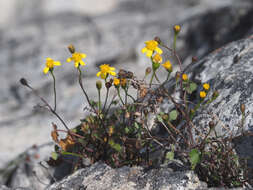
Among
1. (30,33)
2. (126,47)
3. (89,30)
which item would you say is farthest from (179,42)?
(30,33)

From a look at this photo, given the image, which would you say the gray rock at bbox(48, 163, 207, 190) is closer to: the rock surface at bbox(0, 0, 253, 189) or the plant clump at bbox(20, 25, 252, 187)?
the plant clump at bbox(20, 25, 252, 187)

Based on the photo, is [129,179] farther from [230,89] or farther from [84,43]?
[84,43]

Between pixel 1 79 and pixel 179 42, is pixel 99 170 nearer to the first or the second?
pixel 179 42

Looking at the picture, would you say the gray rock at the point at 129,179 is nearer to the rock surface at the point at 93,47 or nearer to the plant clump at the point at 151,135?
the plant clump at the point at 151,135

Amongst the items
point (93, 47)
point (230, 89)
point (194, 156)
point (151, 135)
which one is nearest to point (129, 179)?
point (151, 135)

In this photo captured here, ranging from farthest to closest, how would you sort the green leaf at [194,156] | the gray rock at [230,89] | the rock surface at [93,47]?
the rock surface at [93,47], the gray rock at [230,89], the green leaf at [194,156]

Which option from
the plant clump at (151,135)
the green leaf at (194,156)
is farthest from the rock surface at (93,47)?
the green leaf at (194,156)
